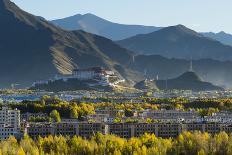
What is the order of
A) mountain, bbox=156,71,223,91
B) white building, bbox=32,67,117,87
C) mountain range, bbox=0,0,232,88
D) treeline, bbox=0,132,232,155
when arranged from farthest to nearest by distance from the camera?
mountain range, bbox=0,0,232,88
mountain, bbox=156,71,223,91
white building, bbox=32,67,117,87
treeline, bbox=0,132,232,155

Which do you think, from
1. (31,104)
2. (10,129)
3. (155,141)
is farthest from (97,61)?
(155,141)

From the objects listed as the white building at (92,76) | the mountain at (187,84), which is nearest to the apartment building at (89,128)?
the white building at (92,76)

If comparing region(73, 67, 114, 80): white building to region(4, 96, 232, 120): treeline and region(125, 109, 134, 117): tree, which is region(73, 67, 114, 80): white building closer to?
region(4, 96, 232, 120): treeline

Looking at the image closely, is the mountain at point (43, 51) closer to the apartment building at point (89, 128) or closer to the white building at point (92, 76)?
the white building at point (92, 76)

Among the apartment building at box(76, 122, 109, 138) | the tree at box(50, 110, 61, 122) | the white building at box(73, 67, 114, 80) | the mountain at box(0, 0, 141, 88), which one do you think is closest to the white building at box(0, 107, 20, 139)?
the apartment building at box(76, 122, 109, 138)

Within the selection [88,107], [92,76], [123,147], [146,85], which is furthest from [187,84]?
[123,147]

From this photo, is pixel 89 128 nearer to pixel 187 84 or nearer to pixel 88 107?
pixel 88 107
